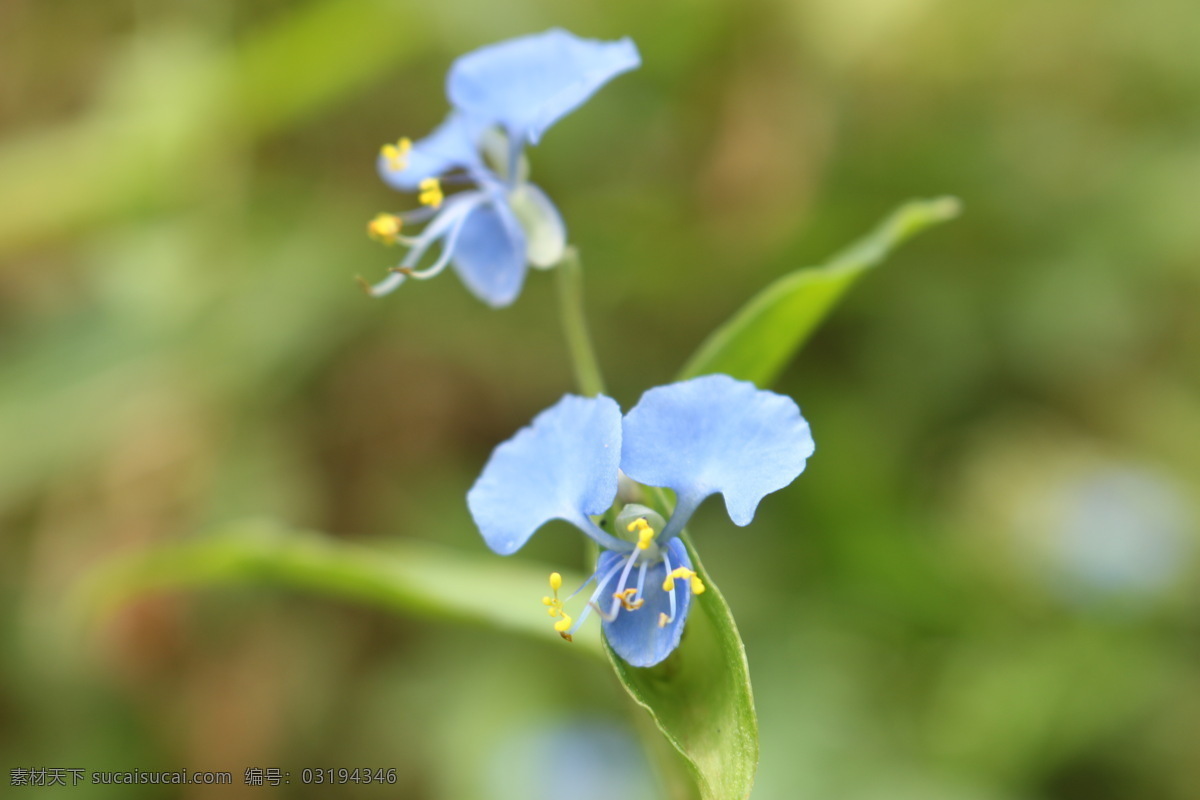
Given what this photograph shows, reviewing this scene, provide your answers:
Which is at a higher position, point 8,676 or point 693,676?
point 693,676

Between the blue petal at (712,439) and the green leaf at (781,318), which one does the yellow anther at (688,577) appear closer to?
the blue petal at (712,439)

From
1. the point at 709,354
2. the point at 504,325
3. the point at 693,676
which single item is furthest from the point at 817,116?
the point at 693,676

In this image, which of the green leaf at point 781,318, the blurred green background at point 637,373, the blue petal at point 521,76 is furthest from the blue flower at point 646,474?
the blurred green background at point 637,373

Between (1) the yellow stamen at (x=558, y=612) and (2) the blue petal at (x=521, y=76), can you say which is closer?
(1) the yellow stamen at (x=558, y=612)

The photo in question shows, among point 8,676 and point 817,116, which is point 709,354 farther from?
point 8,676

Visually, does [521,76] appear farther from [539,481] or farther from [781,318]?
[539,481]

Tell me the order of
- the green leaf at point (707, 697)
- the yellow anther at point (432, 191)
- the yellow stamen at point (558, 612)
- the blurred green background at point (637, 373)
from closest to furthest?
the green leaf at point (707, 697)
the yellow stamen at point (558, 612)
the yellow anther at point (432, 191)
the blurred green background at point (637, 373)
